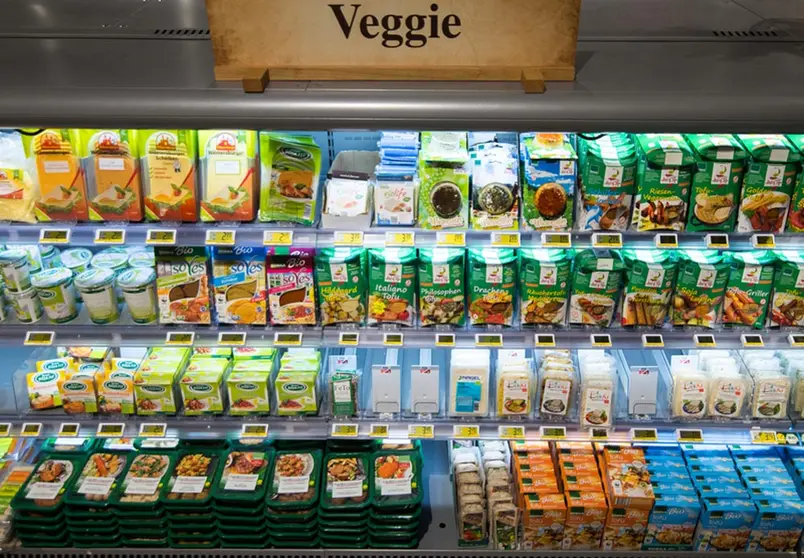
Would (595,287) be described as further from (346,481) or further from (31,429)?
(31,429)

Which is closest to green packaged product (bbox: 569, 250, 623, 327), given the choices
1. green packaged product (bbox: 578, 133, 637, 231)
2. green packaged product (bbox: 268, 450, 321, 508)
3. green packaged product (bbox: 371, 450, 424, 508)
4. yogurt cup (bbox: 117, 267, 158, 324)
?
green packaged product (bbox: 578, 133, 637, 231)

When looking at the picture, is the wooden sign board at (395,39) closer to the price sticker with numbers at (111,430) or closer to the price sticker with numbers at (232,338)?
the price sticker with numbers at (232,338)

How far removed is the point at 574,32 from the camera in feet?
7.59

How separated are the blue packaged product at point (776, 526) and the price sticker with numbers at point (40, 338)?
285cm

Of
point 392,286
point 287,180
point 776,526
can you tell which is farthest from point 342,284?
point 776,526

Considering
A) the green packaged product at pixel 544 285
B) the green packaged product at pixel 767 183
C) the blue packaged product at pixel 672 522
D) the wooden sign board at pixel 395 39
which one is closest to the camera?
the wooden sign board at pixel 395 39

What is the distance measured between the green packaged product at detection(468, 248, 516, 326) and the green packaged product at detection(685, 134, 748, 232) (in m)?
0.68

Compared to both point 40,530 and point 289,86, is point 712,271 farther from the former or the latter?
point 40,530

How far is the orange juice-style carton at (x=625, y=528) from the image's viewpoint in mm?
3064

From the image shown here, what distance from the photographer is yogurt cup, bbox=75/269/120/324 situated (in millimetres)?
2953

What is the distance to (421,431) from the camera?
10.1 feet

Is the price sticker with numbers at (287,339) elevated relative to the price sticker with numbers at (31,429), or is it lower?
elevated

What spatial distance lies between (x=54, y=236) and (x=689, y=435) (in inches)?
101

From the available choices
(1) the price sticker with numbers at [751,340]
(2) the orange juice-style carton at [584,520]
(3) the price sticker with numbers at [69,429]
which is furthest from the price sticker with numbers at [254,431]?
(1) the price sticker with numbers at [751,340]
